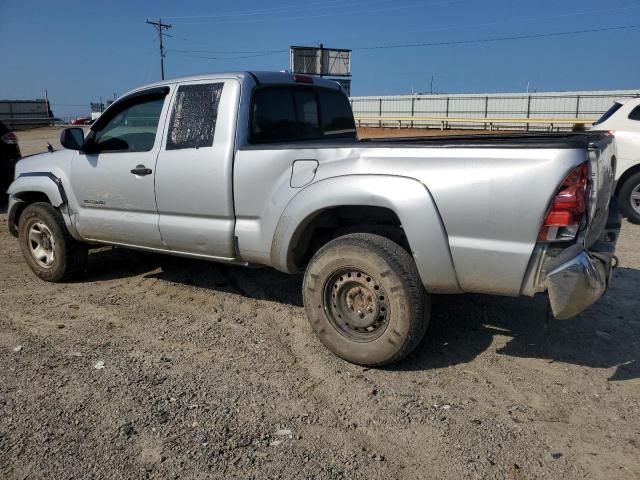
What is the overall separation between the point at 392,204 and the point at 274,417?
144cm

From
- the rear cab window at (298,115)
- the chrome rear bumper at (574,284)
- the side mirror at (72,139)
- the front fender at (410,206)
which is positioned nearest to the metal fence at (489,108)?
the rear cab window at (298,115)

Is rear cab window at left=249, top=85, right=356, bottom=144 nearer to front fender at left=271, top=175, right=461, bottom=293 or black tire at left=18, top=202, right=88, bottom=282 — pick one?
front fender at left=271, top=175, right=461, bottom=293

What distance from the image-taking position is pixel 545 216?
308 cm

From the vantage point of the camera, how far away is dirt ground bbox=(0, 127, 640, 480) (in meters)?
2.83

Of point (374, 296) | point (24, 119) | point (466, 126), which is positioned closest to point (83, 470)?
point (374, 296)

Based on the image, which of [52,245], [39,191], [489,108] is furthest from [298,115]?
[489,108]

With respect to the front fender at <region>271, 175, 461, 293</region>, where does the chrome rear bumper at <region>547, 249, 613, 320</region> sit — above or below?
below

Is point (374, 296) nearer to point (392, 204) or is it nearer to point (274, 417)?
point (392, 204)

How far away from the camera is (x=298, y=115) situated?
16.1 feet

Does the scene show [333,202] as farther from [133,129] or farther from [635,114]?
[635,114]

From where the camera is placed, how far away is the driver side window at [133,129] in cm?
482

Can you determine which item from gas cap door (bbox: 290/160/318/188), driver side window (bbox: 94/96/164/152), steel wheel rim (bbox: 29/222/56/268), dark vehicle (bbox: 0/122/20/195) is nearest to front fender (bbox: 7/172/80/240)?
steel wheel rim (bbox: 29/222/56/268)

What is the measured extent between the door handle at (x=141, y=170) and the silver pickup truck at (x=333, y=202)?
1cm

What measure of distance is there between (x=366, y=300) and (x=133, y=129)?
8.88 feet
